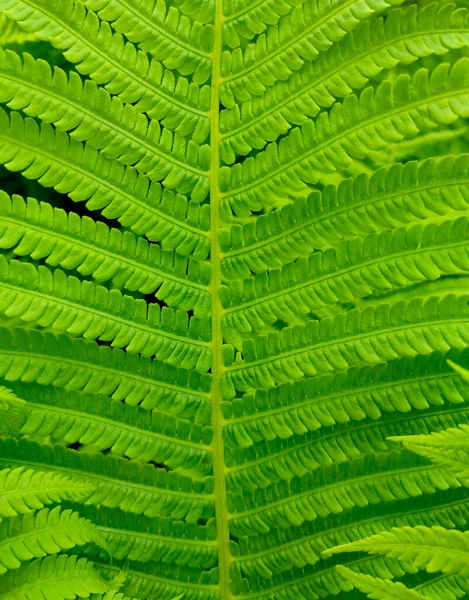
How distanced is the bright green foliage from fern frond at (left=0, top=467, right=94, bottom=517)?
103 mm

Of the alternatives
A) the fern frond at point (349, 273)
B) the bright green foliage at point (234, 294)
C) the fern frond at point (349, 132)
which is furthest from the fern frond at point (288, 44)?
the fern frond at point (349, 273)

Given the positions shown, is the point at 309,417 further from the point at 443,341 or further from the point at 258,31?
the point at 258,31

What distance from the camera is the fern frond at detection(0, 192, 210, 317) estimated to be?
3.46ft

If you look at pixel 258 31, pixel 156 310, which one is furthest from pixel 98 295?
pixel 258 31

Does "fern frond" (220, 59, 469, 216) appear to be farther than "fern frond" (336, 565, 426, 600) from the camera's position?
Yes

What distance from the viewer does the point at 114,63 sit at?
43.2 inches

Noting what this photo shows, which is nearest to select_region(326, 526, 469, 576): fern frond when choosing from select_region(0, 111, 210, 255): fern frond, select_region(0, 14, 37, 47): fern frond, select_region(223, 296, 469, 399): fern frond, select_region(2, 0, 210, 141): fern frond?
select_region(223, 296, 469, 399): fern frond

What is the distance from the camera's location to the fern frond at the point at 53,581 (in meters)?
0.94

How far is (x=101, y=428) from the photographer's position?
3.58 feet

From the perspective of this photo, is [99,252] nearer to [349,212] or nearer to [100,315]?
[100,315]

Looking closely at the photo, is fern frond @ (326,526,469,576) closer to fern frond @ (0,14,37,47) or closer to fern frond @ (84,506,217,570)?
fern frond @ (84,506,217,570)

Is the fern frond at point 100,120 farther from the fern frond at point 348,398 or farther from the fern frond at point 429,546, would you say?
the fern frond at point 429,546

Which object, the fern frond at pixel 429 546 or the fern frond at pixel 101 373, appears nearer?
the fern frond at pixel 429 546

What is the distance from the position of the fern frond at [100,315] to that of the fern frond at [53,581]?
356 mm
